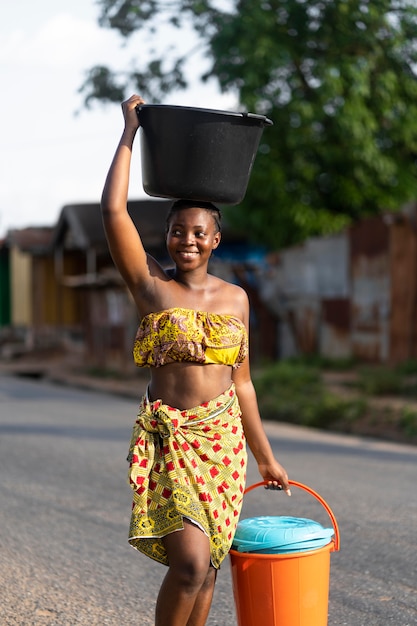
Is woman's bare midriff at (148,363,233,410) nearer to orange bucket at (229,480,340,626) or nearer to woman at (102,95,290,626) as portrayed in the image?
woman at (102,95,290,626)

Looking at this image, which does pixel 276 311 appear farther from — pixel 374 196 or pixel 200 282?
pixel 200 282

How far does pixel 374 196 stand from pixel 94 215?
37.4ft

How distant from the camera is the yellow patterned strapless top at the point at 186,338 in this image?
3.46m

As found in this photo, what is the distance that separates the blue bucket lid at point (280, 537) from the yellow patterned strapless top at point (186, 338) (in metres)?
0.59

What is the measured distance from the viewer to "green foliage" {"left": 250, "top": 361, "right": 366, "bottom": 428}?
13.5 m

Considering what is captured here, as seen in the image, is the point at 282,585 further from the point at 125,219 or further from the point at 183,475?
the point at 125,219

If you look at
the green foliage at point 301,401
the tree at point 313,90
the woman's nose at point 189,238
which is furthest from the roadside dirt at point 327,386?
the woman's nose at point 189,238

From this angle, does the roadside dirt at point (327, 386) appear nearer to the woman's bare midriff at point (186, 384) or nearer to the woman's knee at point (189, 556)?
the woman's bare midriff at point (186, 384)

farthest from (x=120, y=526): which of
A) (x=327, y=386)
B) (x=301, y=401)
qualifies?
(x=327, y=386)

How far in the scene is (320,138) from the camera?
20.4m

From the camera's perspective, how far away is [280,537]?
3297 mm

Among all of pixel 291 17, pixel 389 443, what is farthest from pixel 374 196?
pixel 389 443

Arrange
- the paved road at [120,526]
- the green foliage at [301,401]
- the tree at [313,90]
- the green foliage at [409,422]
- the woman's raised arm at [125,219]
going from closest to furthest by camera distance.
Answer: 1. the woman's raised arm at [125,219]
2. the paved road at [120,526]
3. the green foliage at [409,422]
4. the green foliage at [301,401]
5. the tree at [313,90]

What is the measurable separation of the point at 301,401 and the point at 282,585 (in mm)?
11005
